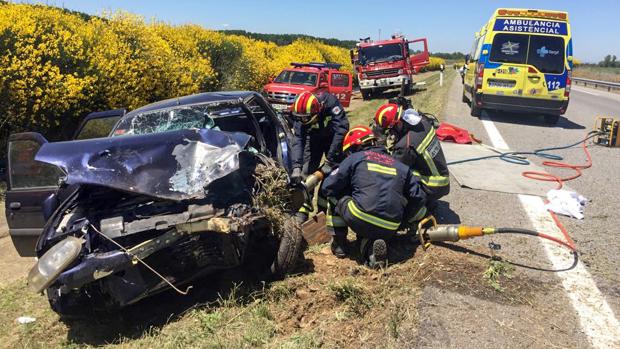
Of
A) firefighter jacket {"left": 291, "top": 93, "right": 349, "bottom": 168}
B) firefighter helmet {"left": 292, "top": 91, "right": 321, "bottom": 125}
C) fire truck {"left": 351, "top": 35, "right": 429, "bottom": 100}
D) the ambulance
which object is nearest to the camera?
firefighter helmet {"left": 292, "top": 91, "right": 321, "bottom": 125}

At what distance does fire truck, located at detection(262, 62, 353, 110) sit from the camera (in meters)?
14.5

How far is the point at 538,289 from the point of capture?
3652 millimetres

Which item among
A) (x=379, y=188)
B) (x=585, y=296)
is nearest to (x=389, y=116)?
(x=379, y=188)

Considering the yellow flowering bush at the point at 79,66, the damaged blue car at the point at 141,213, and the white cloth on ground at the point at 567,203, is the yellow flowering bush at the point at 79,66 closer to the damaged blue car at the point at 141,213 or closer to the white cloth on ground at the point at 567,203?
the damaged blue car at the point at 141,213

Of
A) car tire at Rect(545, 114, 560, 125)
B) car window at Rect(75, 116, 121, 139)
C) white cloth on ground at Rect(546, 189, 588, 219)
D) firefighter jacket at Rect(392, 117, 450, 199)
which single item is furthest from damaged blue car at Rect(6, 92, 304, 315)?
car tire at Rect(545, 114, 560, 125)

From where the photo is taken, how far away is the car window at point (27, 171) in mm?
4246

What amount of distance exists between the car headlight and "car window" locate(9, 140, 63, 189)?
4.57 feet

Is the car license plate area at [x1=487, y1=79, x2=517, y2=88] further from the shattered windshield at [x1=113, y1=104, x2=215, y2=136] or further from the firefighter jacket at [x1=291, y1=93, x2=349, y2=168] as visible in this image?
the shattered windshield at [x1=113, y1=104, x2=215, y2=136]

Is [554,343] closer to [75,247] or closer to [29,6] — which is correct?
[75,247]

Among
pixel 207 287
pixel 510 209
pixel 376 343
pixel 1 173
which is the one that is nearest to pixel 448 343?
pixel 376 343

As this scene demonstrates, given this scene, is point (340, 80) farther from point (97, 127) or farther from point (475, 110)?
point (97, 127)

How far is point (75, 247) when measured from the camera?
312cm

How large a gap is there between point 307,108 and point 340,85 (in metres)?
10.8

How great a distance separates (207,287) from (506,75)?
9991 millimetres
